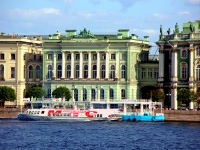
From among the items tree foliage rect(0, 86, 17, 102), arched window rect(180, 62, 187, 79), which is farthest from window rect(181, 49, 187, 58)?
tree foliage rect(0, 86, 17, 102)

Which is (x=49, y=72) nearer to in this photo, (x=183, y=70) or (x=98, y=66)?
(x=98, y=66)

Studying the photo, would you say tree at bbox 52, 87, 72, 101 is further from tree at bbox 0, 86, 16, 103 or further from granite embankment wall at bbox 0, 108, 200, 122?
granite embankment wall at bbox 0, 108, 200, 122

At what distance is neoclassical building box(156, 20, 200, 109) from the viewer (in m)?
124

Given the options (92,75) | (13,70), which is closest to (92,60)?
(92,75)

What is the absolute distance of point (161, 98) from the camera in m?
124

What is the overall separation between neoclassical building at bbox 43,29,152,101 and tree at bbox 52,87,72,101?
88.1 inches

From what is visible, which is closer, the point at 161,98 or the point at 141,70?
the point at 161,98

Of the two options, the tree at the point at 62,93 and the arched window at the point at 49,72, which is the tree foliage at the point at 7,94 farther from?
the arched window at the point at 49,72

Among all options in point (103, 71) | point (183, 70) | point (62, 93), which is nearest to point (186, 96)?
point (183, 70)

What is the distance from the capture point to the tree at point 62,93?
419 feet

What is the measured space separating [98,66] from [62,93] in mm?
6090

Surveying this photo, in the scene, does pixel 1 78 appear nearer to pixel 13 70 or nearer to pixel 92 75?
pixel 13 70

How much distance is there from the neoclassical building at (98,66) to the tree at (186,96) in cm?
1000

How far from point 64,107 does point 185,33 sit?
1788cm
